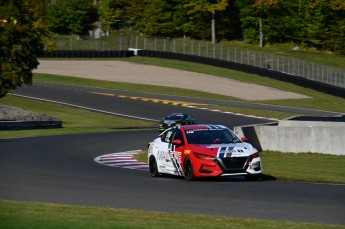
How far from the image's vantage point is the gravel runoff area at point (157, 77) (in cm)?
7094

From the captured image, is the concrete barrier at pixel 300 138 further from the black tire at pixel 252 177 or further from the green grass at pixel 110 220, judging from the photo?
the green grass at pixel 110 220

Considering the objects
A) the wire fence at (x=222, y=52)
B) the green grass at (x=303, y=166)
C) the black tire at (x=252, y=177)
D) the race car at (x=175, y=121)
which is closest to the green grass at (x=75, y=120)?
the race car at (x=175, y=121)

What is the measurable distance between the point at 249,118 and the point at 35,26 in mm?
14614

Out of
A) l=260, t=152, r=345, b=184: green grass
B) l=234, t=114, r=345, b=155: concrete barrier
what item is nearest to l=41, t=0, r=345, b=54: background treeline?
l=234, t=114, r=345, b=155: concrete barrier

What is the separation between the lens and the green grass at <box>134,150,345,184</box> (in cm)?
2142

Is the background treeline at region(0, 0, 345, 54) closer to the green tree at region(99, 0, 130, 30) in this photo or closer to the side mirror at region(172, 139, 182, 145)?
the green tree at region(99, 0, 130, 30)

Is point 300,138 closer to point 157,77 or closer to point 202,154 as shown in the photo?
point 202,154

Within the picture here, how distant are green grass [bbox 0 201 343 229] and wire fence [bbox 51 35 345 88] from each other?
195ft

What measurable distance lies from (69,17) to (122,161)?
7850cm

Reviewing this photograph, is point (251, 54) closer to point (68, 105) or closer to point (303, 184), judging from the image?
point (68, 105)

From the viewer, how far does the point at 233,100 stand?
67812 millimetres

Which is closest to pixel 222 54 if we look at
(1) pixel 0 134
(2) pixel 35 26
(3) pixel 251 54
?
(3) pixel 251 54

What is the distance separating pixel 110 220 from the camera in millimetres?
13133

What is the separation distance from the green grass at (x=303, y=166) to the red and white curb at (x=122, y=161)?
379 mm
